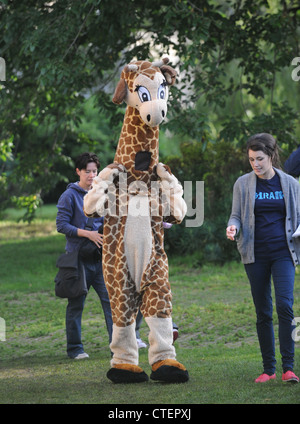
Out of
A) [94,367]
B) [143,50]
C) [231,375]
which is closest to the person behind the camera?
[231,375]

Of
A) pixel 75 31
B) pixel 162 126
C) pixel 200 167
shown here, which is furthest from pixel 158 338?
pixel 200 167

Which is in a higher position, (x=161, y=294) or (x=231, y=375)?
(x=161, y=294)

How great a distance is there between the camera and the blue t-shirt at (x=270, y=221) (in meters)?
5.39

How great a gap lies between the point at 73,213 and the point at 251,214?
7.24 feet

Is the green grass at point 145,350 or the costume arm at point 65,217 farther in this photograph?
Answer: the costume arm at point 65,217

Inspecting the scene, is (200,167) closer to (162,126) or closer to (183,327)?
(162,126)

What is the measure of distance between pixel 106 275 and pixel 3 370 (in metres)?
1.77

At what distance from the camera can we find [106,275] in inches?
220

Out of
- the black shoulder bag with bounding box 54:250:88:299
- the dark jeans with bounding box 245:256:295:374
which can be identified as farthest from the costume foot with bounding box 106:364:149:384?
the black shoulder bag with bounding box 54:250:88:299

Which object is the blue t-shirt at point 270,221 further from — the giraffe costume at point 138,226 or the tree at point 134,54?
the tree at point 134,54

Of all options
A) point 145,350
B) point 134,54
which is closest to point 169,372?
point 145,350

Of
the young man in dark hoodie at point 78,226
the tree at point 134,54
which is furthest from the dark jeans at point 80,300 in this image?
the tree at point 134,54

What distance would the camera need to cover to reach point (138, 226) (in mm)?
5508

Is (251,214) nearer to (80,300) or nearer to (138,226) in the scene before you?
(138,226)
